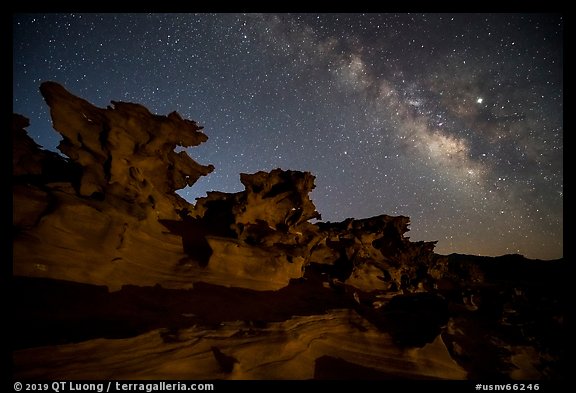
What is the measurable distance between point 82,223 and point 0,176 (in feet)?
8.56

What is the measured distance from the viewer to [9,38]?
471 cm

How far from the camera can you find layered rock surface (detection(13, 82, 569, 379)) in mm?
5336

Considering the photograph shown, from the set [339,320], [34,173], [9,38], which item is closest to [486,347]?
[339,320]

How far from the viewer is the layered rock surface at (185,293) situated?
534 centimetres

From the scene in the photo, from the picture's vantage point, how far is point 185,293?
27.4ft

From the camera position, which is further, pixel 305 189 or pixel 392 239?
pixel 392 239

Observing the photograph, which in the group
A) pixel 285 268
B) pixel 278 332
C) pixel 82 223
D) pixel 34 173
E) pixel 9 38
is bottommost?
pixel 278 332

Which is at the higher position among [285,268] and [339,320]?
[285,268]

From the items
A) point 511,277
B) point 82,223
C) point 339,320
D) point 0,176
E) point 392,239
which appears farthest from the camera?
point 511,277

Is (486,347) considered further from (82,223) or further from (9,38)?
(9,38)

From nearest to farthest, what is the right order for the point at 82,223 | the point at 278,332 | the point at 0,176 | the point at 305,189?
the point at 0,176
the point at 278,332
the point at 82,223
the point at 305,189

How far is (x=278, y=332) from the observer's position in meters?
6.60
